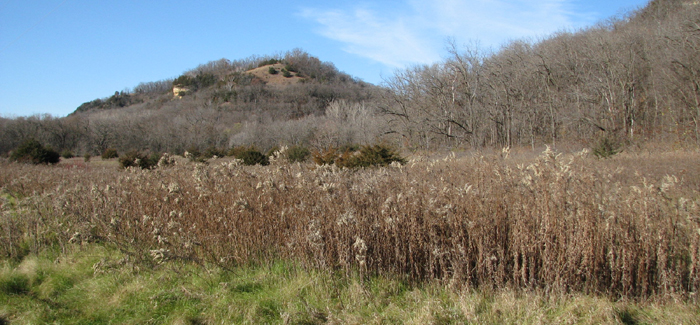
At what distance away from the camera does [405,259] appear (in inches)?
163

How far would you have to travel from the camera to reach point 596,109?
32062mm

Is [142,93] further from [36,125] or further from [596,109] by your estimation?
[596,109]

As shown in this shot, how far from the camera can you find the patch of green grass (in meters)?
3.33

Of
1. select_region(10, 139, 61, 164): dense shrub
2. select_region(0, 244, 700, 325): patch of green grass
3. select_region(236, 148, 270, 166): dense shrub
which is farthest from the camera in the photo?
select_region(10, 139, 61, 164): dense shrub

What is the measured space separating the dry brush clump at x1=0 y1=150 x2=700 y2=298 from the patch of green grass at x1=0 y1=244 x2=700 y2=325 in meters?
0.18

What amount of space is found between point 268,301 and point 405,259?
4.82ft

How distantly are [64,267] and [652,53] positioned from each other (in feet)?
126

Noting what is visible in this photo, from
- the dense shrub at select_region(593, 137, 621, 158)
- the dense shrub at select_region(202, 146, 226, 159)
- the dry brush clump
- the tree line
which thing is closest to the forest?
the tree line

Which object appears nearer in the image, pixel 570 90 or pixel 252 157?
pixel 252 157

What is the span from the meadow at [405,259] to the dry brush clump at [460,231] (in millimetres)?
20

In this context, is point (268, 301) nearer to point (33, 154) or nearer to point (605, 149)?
point (605, 149)

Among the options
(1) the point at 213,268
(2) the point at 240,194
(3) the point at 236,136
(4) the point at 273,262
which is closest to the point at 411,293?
(4) the point at 273,262

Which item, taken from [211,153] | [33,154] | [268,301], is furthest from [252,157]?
[268,301]

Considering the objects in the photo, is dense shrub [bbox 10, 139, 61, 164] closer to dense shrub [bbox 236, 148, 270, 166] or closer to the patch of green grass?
dense shrub [bbox 236, 148, 270, 166]
